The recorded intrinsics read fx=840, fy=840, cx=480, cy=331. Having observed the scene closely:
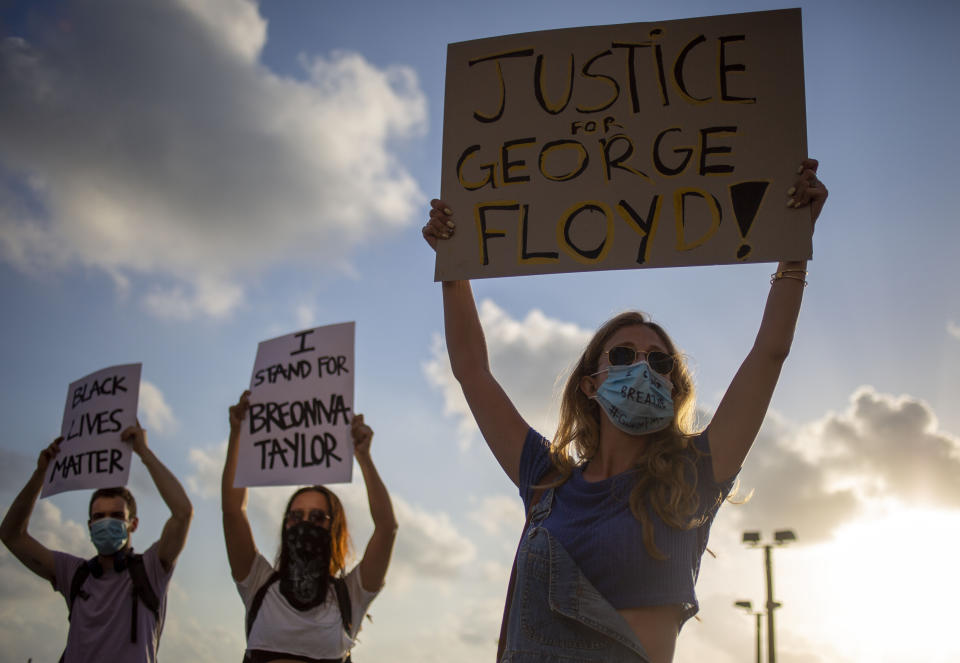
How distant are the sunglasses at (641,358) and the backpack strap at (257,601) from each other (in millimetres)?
2909

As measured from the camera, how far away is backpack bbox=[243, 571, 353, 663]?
16.1 feet

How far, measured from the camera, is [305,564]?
5.16m

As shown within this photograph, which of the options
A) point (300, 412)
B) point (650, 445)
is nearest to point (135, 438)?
point (300, 412)

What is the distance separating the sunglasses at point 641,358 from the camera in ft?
10.4

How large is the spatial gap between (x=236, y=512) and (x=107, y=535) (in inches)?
50.3

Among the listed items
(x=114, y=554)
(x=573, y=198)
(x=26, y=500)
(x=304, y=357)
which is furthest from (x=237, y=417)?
(x=573, y=198)

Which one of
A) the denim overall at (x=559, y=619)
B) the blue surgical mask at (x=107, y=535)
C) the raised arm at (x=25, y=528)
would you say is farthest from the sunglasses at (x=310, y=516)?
the denim overall at (x=559, y=619)

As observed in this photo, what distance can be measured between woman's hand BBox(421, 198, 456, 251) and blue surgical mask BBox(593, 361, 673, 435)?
986mm

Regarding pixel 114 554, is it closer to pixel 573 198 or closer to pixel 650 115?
pixel 573 198

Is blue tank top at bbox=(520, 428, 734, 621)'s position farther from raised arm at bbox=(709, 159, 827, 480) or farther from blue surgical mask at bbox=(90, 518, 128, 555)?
blue surgical mask at bbox=(90, 518, 128, 555)

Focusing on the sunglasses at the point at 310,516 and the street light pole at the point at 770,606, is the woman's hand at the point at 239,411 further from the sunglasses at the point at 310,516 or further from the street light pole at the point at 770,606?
the street light pole at the point at 770,606

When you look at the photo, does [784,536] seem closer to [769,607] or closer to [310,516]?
[769,607]

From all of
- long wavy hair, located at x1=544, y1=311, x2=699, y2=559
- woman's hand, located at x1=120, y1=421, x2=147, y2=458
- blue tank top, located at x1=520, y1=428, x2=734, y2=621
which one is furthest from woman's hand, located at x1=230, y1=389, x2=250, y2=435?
blue tank top, located at x1=520, y1=428, x2=734, y2=621

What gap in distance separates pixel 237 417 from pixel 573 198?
3.69 m
